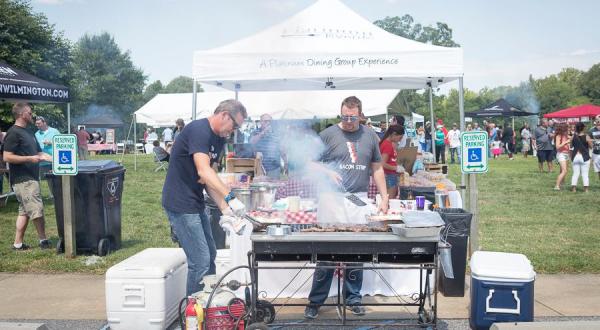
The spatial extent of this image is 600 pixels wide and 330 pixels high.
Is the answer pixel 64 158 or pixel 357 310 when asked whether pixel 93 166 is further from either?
pixel 357 310

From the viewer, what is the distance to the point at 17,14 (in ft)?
103

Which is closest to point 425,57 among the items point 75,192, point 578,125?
point 75,192

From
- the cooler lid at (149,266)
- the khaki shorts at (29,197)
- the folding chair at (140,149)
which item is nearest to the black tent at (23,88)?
the khaki shorts at (29,197)

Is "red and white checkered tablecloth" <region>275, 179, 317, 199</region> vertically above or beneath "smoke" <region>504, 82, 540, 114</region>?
beneath

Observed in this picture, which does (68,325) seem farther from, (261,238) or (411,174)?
(411,174)

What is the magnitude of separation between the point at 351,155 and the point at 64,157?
11.9 ft

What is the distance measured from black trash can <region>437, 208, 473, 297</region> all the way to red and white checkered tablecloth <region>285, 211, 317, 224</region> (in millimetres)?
1351

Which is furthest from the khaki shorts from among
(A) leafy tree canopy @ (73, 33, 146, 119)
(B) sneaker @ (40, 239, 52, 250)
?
(A) leafy tree canopy @ (73, 33, 146, 119)

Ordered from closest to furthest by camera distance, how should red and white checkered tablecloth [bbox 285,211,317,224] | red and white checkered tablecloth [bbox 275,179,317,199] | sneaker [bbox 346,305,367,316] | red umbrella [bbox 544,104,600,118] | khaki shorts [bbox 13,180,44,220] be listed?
1. red and white checkered tablecloth [bbox 285,211,317,224]
2. sneaker [bbox 346,305,367,316]
3. red and white checkered tablecloth [bbox 275,179,317,199]
4. khaki shorts [bbox 13,180,44,220]
5. red umbrella [bbox 544,104,600,118]

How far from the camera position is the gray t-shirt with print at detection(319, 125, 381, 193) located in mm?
5133

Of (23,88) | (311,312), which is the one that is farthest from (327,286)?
(23,88)

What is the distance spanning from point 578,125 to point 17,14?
2921cm

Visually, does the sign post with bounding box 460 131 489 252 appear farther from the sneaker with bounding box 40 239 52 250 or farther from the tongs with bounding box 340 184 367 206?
the sneaker with bounding box 40 239 52 250

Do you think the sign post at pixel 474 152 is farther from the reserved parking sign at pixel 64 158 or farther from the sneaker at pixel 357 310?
the reserved parking sign at pixel 64 158
